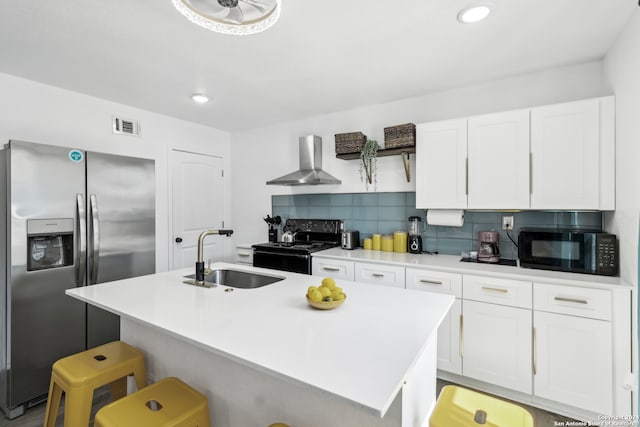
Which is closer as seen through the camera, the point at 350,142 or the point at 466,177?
the point at 466,177

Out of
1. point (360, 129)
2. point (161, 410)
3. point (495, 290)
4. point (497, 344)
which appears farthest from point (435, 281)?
point (161, 410)

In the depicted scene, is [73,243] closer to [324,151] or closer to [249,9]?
[249,9]

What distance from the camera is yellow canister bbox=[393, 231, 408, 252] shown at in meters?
3.11

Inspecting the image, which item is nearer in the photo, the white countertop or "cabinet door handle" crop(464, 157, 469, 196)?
the white countertop

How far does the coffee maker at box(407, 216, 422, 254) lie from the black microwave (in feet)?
2.89

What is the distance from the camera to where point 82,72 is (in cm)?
246

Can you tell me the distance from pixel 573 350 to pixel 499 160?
137cm

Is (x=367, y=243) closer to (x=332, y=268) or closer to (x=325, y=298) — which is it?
(x=332, y=268)

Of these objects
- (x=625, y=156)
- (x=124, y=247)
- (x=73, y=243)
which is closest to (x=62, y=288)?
(x=73, y=243)

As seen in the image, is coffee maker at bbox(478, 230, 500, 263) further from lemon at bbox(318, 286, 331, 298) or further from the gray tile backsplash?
lemon at bbox(318, 286, 331, 298)

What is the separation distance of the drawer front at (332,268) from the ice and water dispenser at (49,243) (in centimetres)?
195

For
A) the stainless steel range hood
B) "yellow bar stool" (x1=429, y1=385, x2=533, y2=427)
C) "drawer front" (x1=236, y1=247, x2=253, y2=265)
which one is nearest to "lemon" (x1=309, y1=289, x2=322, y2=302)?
"yellow bar stool" (x1=429, y1=385, x2=533, y2=427)

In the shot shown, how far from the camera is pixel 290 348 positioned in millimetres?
1082

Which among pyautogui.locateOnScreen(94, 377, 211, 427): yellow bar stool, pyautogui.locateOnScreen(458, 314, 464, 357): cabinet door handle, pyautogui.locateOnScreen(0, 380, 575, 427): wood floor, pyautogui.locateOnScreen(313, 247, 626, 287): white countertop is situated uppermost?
pyautogui.locateOnScreen(313, 247, 626, 287): white countertop
